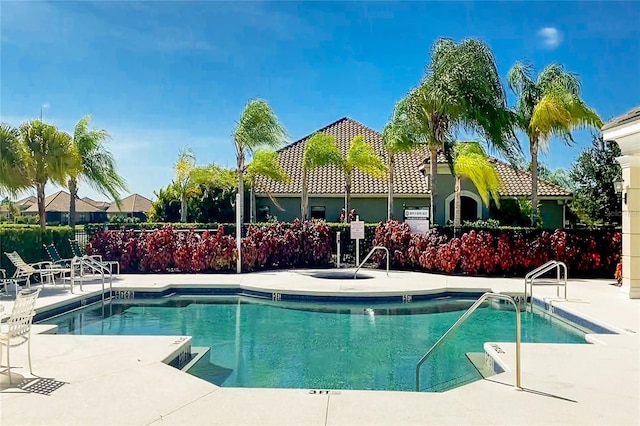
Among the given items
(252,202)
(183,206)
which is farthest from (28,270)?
(183,206)

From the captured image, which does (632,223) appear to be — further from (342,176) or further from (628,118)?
(342,176)

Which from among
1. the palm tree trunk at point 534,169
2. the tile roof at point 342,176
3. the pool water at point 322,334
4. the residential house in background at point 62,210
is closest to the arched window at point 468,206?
the tile roof at point 342,176

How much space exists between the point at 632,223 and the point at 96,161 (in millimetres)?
19309

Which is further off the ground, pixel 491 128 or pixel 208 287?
pixel 491 128

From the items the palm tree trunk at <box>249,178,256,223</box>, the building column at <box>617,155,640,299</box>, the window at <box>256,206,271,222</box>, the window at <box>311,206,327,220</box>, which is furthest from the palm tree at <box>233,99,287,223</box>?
the building column at <box>617,155,640,299</box>

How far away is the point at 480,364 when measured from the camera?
7.41 meters

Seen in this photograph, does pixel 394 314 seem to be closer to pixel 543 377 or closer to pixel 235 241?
pixel 543 377

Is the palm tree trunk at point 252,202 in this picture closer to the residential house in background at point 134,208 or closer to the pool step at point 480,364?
the pool step at point 480,364

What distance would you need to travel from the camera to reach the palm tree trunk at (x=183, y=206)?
86.2ft

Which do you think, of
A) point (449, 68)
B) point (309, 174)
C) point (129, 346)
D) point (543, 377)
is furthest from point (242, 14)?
point (309, 174)

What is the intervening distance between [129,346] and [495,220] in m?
18.9

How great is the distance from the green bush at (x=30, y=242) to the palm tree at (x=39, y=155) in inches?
16.9

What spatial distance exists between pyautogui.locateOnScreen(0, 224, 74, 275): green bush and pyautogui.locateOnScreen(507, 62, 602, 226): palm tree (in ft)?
51.3

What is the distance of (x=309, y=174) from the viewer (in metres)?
26.9
